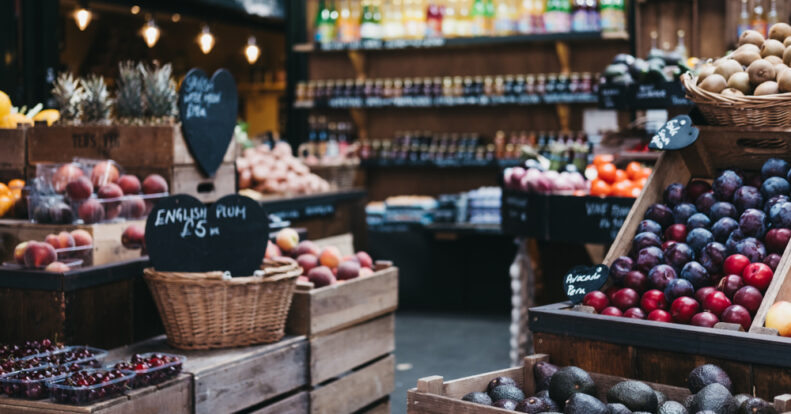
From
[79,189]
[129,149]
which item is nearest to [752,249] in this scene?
[79,189]

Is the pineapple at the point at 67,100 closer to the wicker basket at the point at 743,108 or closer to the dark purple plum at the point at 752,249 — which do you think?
the wicker basket at the point at 743,108

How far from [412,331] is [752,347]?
4317mm

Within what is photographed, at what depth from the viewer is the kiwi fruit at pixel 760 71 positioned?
266 cm

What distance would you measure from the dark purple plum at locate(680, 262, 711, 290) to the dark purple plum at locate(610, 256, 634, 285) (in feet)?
0.51

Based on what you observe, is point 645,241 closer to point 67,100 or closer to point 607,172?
point 607,172

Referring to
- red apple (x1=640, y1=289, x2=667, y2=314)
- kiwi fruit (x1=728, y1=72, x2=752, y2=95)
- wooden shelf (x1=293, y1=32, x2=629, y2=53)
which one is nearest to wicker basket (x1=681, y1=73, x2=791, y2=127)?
kiwi fruit (x1=728, y1=72, x2=752, y2=95)

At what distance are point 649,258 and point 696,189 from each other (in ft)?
1.29

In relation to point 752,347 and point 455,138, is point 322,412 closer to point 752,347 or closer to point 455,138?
point 752,347

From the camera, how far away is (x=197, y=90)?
140 inches

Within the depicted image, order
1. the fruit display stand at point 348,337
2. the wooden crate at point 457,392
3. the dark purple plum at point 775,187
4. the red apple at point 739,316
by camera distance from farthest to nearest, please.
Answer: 1. the fruit display stand at point 348,337
2. the dark purple plum at point 775,187
3. the red apple at point 739,316
4. the wooden crate at point 457,392

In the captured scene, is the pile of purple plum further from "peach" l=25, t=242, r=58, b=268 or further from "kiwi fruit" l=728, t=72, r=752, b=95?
"peach" l=25, t=242, r=58, b=268

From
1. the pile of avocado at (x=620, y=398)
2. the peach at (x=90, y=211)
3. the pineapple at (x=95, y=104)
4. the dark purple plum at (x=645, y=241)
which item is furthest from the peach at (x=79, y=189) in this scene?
the dark purple plum at (x=645, y=241)

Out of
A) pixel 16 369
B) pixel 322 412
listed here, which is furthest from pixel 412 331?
pixel 16 369

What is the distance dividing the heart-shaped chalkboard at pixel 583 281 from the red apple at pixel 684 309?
0.20 metres
